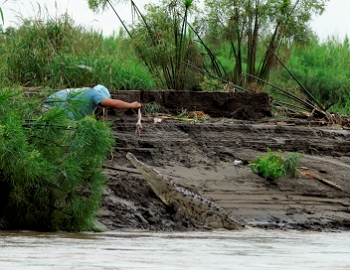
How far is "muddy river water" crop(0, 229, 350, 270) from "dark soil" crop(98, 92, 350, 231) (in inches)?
43.0

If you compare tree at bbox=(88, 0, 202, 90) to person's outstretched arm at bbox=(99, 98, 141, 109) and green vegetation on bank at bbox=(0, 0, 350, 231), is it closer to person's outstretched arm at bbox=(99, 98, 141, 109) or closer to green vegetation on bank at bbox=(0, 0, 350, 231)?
green vegetation on bank at bbox=(0, 0, 350, 231)

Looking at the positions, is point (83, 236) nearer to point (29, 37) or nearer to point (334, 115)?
point (29, 37)

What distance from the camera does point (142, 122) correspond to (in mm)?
14883

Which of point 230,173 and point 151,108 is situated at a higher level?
point 151,108

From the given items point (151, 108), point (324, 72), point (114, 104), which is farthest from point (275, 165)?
point (324, 72)

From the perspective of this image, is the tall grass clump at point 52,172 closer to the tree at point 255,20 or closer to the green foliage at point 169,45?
the green foliage at point 169,45

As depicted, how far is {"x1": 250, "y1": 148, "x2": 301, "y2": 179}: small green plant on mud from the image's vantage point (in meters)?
14.1

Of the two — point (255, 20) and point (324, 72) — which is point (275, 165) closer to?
point (255, 20)

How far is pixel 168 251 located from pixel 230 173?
20.2 feet

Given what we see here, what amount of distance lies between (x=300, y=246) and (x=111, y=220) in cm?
277

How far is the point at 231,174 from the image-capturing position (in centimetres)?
1410

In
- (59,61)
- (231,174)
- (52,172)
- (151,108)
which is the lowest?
(231,174)

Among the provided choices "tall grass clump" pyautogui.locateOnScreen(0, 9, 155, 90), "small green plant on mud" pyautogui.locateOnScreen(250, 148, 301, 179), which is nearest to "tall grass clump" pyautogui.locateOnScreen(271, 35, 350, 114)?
"tall grass clump" pyautogui.locateOnScreen(0, 9, 155, 90)

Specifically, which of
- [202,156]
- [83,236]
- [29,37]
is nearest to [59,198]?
[83,236]
